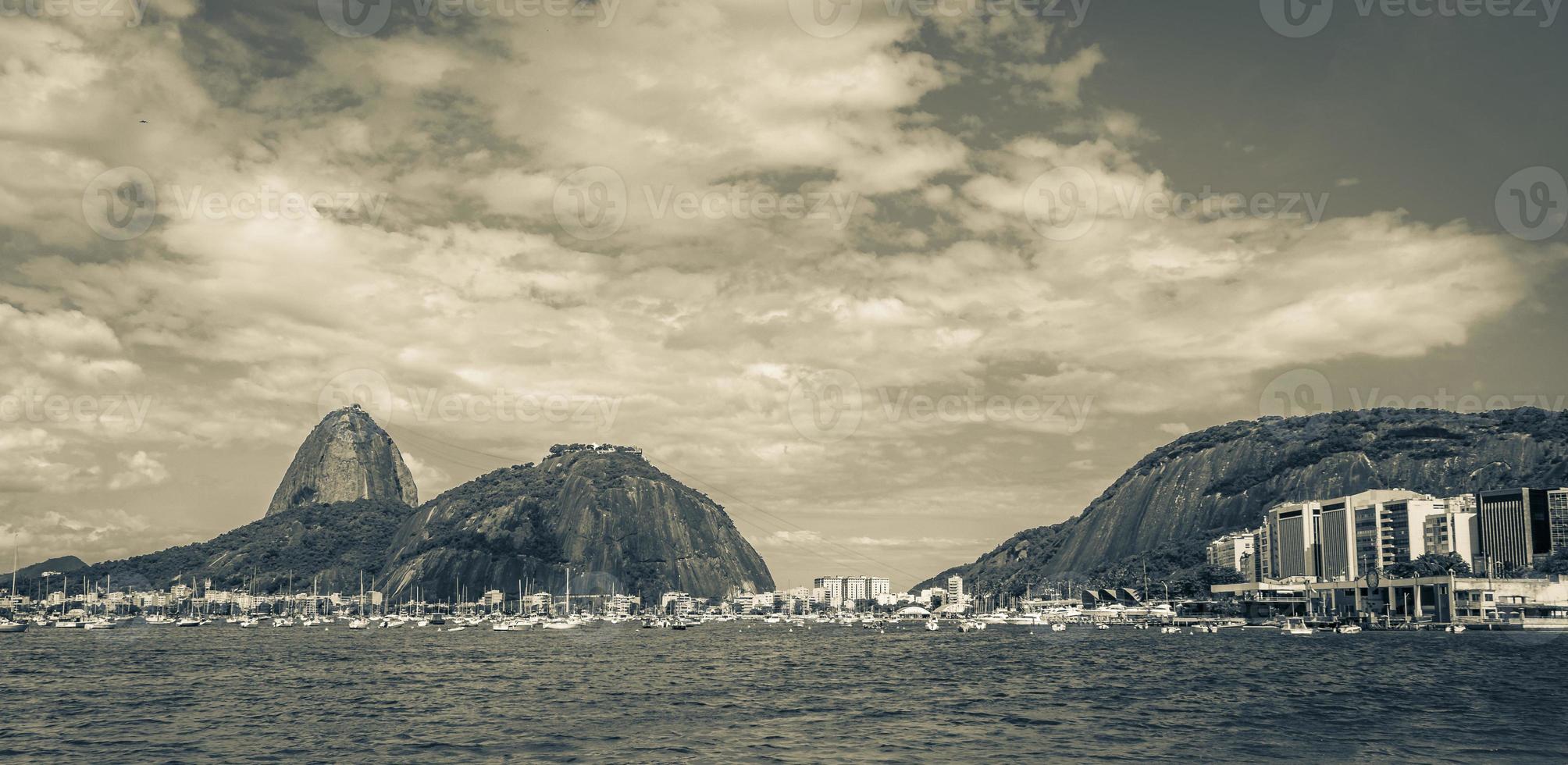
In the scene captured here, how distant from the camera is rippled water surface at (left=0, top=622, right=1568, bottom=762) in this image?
Result: 4675cm

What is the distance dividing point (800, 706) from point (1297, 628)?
14765cm

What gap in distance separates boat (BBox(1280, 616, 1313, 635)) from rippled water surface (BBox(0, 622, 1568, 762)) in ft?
186

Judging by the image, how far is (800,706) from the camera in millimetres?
63156

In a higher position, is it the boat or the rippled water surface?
the rippled water surface

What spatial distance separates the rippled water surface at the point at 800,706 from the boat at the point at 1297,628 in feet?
186

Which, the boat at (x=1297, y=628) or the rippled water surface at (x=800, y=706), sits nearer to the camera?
the rippled water surface at (x=800, y=706)

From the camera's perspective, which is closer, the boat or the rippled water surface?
the rippled water surface

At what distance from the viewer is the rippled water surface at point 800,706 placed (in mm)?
46750

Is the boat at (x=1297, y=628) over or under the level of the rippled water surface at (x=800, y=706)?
under

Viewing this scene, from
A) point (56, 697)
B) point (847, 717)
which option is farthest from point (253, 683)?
point (847, 717)

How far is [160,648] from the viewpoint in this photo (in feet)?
476

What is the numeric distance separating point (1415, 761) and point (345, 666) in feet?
305

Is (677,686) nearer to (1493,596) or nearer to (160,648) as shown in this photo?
(160,648)

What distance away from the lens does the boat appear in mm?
178000
